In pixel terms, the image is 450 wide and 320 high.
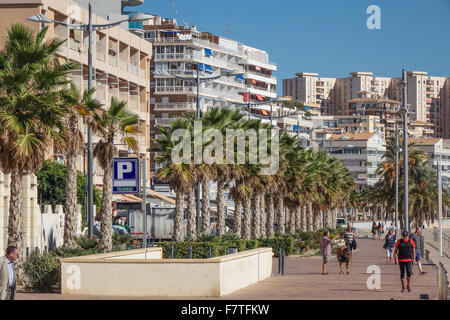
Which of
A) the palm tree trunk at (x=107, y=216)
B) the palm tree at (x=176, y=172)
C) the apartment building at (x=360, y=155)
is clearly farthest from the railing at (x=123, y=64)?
the apartment building at (x=360, y=155)

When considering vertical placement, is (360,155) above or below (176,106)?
below

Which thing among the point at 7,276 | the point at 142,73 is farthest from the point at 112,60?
the point at 7,276

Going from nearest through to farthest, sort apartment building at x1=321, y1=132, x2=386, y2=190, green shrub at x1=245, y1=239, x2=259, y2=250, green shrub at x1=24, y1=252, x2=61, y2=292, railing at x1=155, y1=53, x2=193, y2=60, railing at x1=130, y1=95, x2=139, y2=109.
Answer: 1. green shrub at x1=24, y1=252, x2=61, y2=292
2. green shrub at x1=245, y1=239, x2=259, y2=250
3. railing at x1=130, y1=95, x2=139, y2=109
4. railing at x1=155, y1=53, x2=193, y2=60
5. apartment building at x1=321, y1=132, x2=386, y2=190

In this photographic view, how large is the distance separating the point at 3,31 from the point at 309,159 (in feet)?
82.2

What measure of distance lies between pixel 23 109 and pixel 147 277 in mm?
6402

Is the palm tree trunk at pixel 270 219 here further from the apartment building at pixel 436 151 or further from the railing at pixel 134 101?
the apartment building at pixel 436 151

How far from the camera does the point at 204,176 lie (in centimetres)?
4312

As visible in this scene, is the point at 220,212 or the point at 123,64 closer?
the point at 220,212

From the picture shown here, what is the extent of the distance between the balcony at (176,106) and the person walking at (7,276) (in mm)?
98353

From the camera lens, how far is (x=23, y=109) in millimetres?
26047

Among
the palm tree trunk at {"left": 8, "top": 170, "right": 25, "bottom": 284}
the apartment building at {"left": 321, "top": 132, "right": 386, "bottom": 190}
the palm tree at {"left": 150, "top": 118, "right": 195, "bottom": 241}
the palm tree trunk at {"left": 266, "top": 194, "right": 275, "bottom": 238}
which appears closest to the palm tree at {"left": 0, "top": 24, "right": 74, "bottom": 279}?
the palm tree trunk at {"left": 8, "top": 170, "right": 25, "bottom": 284}

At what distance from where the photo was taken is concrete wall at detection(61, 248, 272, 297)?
22.3 meters

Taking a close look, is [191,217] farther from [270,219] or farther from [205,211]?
[270,219]

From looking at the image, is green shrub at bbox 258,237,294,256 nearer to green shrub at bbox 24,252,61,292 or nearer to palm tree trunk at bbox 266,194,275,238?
palm tree trunk at bbox 266,194,275,238
